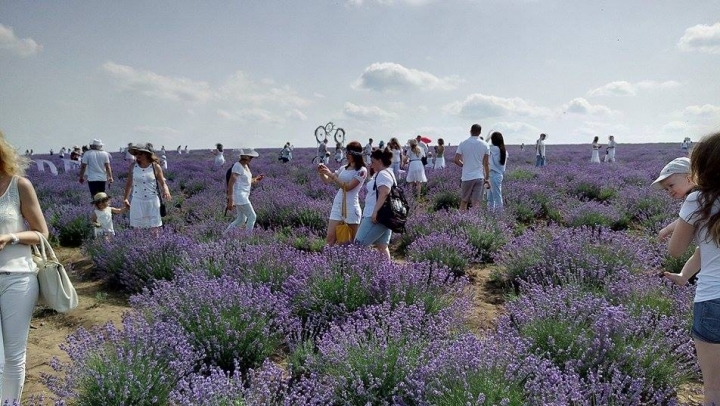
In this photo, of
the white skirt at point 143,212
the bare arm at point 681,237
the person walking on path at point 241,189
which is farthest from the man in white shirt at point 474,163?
the bare arm at point 681,237

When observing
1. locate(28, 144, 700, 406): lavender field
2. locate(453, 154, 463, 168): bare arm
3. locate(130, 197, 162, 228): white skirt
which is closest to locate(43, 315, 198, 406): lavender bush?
locate(28, 144, 700, 406): lavender field

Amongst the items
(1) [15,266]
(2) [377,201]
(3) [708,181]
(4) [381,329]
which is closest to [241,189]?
(2) [377,201]

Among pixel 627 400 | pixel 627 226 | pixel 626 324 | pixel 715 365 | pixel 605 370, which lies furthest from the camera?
pixel 627 226

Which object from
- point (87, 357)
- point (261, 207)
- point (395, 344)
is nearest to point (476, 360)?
point (395, 344)

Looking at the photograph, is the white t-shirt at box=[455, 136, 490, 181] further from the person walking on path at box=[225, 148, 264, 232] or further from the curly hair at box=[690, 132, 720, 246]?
the curly hair at box=[690, 132, 720, 246]

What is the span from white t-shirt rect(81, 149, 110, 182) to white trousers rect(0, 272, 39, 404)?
6572 mm

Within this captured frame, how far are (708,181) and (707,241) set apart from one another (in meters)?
0.29

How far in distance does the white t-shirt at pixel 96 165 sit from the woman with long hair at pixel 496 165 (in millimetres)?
6969

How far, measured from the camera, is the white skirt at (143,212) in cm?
569

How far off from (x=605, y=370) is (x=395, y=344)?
1241 millimetres

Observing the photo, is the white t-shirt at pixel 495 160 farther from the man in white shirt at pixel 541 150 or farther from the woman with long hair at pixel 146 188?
the man in white shirt at pixel 541 150

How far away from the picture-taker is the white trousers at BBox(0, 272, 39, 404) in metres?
2.36

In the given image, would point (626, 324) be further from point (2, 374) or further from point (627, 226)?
point (627, 226)

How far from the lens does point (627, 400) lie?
2.19 metres
